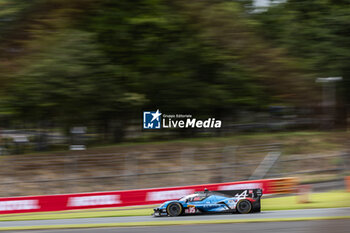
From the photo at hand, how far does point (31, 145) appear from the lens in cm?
A: 2170

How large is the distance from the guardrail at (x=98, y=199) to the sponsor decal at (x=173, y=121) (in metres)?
7.03

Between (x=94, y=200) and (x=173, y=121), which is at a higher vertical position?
(x=173, y=121)

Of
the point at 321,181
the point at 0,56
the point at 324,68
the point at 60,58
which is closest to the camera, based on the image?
the point at 321,181

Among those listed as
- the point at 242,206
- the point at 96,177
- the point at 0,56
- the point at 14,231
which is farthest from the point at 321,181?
the point at 0,56

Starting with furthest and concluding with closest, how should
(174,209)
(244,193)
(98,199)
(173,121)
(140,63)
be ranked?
(173,121), (140,63), (98,199), (174,209), (244,193)

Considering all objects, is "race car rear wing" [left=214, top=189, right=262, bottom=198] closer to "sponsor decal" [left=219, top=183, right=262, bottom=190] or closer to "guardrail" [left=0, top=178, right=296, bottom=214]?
"guardrail" [left=0, top=178, right=296, bottom=214]

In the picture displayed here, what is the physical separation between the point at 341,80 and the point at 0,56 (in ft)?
58.2

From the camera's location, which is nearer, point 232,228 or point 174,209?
point 232,228

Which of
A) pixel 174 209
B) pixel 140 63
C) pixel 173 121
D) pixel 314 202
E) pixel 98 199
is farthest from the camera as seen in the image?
pixel 173 121

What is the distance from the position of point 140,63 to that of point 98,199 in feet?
26.8

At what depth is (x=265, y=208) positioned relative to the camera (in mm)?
14031

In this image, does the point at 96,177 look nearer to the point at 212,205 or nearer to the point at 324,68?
the point at 212,205

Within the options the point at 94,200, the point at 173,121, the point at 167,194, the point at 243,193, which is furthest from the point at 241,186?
the point at 173,121

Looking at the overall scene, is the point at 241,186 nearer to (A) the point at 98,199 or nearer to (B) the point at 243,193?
(B) the point at 243,193
